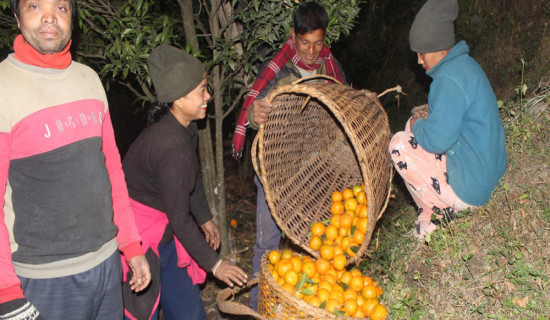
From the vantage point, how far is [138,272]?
2.35 metres

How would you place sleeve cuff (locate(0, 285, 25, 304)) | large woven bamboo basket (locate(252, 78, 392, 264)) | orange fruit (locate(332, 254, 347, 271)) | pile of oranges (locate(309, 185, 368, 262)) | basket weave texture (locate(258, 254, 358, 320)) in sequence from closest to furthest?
sleeve cuff (locate(0, 285, 25, 304))
basket weave texture (locate(258, 254, 358, 320))
large woven bamboo basket (locate(252, 78, 392, 264))
orange fruit (locate(332, 254, 347, 271))
pile of oranges (locate(309, 185, 368, 262))

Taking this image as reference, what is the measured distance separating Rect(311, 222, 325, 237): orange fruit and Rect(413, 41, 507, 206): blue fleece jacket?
920 mm

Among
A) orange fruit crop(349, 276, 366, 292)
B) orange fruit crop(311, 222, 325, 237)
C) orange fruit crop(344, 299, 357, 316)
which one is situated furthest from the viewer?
orange fruit crop(311, 222, 325, 237)

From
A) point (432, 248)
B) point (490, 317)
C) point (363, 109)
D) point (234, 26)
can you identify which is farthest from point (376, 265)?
point (234, 26)

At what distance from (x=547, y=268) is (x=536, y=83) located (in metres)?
2.35

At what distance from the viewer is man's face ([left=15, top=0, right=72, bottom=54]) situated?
186cm

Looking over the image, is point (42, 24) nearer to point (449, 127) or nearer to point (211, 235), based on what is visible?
point (211, 235)

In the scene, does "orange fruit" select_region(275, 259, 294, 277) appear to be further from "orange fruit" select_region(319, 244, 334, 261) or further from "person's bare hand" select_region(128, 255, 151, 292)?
"person's bare hand" select_region(128, 255, 151, 292)

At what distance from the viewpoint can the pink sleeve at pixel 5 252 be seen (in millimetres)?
1653

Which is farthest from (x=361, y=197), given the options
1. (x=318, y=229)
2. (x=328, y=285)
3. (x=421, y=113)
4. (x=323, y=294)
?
(x=323, y=294)

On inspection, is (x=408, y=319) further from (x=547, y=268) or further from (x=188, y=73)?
(x=188, y=73)

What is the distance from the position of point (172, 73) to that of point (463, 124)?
5.94ft

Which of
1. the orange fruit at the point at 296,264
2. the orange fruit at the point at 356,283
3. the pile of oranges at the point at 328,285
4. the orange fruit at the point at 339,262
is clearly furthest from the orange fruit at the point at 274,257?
the orange fruit at the point at 356,283

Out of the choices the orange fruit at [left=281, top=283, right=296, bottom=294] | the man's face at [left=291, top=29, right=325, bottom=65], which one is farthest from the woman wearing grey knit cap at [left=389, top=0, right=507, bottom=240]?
the orange fruit at [left=281, top=283, right=296, bottom=294]
